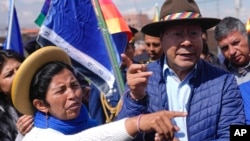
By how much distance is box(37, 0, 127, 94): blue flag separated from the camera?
11.5 feet

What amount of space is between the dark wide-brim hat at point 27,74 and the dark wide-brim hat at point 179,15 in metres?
0.58

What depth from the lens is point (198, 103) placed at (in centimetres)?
231

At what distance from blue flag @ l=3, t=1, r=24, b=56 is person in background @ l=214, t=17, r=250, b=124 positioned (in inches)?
72.9

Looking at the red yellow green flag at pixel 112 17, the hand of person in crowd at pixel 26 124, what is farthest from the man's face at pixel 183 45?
the red yellow green flag at pixel 112 17

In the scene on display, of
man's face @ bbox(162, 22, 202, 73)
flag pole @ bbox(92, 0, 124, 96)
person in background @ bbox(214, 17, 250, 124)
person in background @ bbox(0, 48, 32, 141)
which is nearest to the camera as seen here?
man's face @ bbox(162, 22, 202, 73)

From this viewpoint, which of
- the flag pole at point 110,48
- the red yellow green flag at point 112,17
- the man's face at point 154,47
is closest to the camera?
the flag pole at point 110,48

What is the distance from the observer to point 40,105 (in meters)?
2.29

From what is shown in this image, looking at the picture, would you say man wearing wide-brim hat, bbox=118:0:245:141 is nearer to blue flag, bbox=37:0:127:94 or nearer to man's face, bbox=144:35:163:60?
blue flag, bbox=37:0:127:94

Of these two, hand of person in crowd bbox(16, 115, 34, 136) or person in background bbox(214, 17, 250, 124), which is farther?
person in background bbox(214, 17, 250, 124)

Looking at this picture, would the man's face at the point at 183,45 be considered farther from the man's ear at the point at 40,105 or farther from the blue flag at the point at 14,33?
the blue flag at the point at 14,33

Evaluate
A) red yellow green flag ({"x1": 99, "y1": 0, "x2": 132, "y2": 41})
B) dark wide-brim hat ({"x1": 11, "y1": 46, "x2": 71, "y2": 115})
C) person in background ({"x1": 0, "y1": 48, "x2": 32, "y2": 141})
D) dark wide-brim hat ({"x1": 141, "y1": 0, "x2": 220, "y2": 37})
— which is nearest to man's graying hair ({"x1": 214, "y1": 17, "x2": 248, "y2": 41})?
red yellow green flag ({"x1": 99, "y1": 0, "x2": 132, "y2": 41})

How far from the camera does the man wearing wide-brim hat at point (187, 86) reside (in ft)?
7.43

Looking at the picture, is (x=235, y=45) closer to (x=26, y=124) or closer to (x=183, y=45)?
(x=183, y=45)

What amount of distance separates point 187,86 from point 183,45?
0.22m
